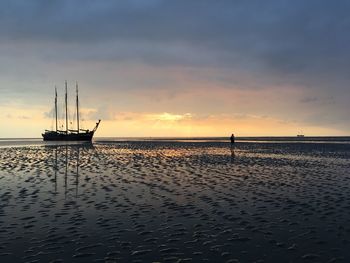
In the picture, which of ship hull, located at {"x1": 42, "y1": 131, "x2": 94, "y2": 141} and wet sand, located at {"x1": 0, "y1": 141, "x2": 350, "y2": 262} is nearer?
wet sand, located at {"x1": 0, "y1": 141, "x2": 350, "y2": 262}

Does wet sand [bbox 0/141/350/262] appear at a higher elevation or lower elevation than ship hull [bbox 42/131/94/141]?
lower

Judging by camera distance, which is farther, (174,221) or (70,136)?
(70,136)

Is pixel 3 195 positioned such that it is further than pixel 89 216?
Yes

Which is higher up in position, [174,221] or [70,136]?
[70,136]

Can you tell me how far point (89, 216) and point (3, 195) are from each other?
772 cm

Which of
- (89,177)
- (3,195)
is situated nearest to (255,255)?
(3,195)

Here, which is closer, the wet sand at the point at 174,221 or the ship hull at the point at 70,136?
the wet sand at the point at 174,221

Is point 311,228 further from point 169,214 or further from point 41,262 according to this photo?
point 41,262

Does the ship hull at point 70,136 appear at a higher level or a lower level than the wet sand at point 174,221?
higher

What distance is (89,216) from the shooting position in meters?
15.9

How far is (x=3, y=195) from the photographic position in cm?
2094

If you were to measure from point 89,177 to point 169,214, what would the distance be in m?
14.3

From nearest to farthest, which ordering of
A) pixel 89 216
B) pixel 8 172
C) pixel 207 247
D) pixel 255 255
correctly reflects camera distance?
pixel 255 255
pixel 207 247
pixel 89 216
pixel 8 172

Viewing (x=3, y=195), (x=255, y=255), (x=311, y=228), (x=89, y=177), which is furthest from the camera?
(x=89, y=177)
